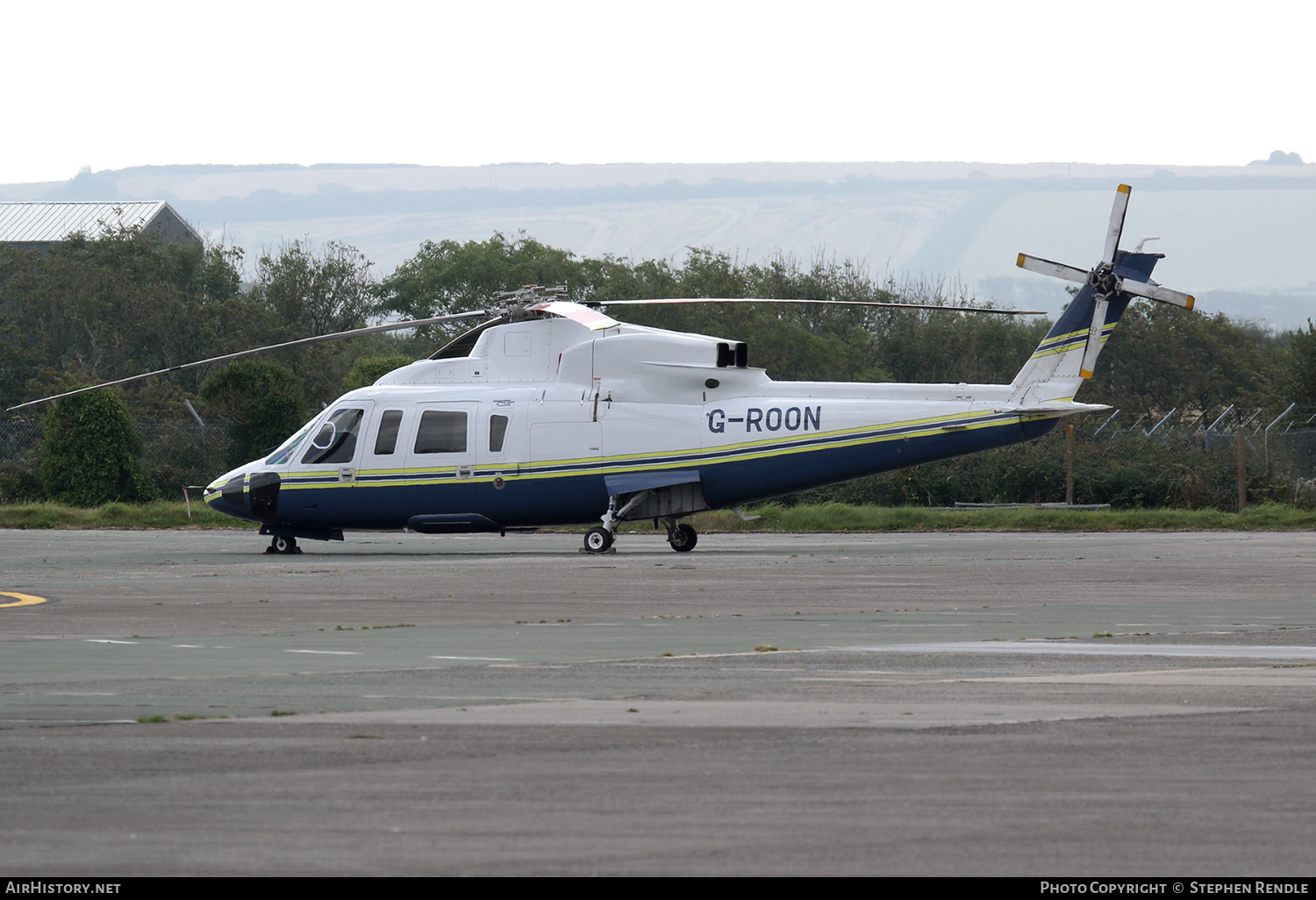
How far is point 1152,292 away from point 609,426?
915 cm

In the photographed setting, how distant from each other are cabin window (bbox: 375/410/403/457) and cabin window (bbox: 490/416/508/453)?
1703 mm

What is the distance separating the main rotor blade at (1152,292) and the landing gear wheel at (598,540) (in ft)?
31.0

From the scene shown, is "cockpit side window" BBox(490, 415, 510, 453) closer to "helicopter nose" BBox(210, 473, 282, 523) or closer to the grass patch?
"helicopter nose" BBox(210, 473, 282, 523)

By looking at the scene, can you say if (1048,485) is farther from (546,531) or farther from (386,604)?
(386,604)

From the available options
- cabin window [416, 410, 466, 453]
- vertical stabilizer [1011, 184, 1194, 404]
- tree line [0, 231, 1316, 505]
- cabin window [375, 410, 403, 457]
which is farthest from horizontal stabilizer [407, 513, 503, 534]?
tree line [0, 231, 1316, 505]

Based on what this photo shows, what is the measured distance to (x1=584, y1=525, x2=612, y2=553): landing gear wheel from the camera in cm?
2825

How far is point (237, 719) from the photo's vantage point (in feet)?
30.5

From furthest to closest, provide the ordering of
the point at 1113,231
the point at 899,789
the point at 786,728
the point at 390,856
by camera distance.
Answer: the point at 1113,231 < the point at 786,728 < the point at 899,789 < the point at 390,856

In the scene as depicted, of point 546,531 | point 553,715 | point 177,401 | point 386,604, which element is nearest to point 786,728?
point 553,715

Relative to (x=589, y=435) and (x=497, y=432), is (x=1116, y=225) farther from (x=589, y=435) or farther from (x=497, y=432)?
(x=497, y=432)

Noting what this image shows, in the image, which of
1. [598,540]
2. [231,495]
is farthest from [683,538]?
[231,495]

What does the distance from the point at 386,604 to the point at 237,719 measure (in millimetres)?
8479

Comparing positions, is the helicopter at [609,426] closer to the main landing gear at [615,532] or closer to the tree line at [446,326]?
the main landing gear at [615,532]

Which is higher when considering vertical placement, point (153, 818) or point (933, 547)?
point (153, 818)
